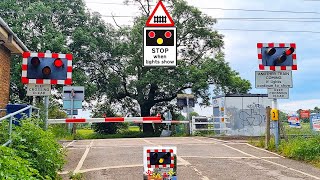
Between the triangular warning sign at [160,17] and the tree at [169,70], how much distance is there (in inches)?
918

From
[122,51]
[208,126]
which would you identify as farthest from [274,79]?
[122,51]

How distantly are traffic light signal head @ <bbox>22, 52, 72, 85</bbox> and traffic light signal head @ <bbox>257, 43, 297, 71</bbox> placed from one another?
257 inches

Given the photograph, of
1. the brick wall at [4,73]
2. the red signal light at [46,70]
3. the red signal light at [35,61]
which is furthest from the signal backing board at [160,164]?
the brick wall at [4,73]

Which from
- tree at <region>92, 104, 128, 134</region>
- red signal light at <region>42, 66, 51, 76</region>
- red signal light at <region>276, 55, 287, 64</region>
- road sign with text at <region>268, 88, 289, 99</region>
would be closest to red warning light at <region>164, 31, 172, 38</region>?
red signal light at <region>42, 66, 51, 76</region>

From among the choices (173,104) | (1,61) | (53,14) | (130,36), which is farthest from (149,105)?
(1,61)

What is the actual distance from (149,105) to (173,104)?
250 cm

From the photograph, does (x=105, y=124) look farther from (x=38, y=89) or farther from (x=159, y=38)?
(x=159, y=38)

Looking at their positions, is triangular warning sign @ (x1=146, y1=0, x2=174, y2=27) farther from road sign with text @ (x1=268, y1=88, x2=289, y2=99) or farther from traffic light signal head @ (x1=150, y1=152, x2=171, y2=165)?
road sign with text @ (x1=268, y1=88, x2=289, y2=99)

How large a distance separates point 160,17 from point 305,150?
6.98m

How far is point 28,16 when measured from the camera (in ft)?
97.7

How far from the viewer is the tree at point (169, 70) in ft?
104

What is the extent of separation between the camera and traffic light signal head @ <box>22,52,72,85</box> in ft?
33.9

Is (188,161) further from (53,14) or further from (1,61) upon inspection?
(53,14)

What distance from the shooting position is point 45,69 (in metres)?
10.4
